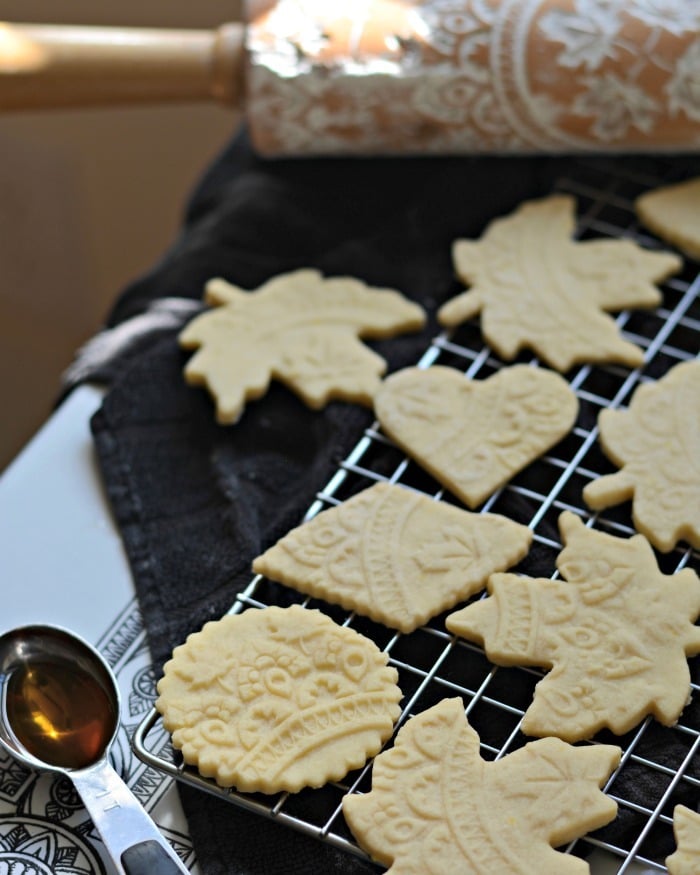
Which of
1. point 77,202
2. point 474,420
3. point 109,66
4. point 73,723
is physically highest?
point 109,66

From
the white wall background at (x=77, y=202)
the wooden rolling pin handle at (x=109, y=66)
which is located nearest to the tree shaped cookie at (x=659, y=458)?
the wooden rolling pin handle at (x=109, y=66)

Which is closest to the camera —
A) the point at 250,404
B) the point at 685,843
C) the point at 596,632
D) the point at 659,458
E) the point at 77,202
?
the point at 685,843

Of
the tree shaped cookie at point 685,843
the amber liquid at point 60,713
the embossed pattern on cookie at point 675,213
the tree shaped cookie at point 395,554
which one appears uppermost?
the embossed pattern on cookie at point 675,213

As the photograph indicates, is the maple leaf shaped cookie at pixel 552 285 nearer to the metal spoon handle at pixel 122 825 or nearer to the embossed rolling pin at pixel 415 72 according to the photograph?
the embossed rolling pin at pixel 415 72

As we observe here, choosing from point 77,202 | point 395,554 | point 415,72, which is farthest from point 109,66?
point 77,202

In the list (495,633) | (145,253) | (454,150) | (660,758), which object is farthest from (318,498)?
(145,253)

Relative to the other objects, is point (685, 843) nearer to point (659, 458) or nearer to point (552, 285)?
point (659, 458)
